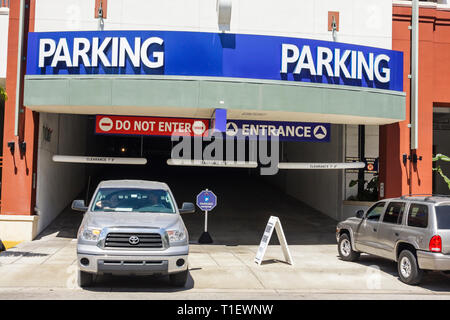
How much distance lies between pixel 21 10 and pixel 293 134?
965 cm

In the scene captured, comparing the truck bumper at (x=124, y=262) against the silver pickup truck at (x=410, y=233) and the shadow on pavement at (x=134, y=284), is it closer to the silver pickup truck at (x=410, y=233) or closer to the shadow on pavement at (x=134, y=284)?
the shadow on pavement at (x=134, y=284)

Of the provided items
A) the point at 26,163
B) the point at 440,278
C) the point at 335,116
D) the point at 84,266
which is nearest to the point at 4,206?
the point at 26,163

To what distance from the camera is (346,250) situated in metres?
13.2

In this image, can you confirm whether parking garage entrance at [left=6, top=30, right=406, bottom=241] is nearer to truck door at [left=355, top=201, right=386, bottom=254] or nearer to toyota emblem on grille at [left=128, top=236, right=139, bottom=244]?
truck door at [left=355, top=201, right=386, bottom=254]

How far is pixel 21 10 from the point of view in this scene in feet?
50.7

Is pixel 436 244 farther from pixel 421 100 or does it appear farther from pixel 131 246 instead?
pixel 421 100

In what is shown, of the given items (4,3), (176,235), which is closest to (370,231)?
(176,235)

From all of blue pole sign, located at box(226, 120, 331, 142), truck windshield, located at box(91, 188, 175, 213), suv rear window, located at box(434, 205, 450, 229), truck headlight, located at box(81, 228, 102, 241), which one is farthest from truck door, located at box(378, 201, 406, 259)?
truck headlight, located at box(81, 228, 102, 241)

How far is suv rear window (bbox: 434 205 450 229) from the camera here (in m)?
9.72

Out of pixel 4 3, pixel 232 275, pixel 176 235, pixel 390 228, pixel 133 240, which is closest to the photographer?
pixel 133 240

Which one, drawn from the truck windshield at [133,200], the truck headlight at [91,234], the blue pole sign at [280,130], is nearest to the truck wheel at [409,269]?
the truck windshield at [133,200]

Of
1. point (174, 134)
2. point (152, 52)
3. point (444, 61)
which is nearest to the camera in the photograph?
point (152, 52)

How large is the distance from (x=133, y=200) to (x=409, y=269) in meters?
5.93

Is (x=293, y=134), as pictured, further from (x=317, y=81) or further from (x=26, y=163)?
(x=26, y=163)
